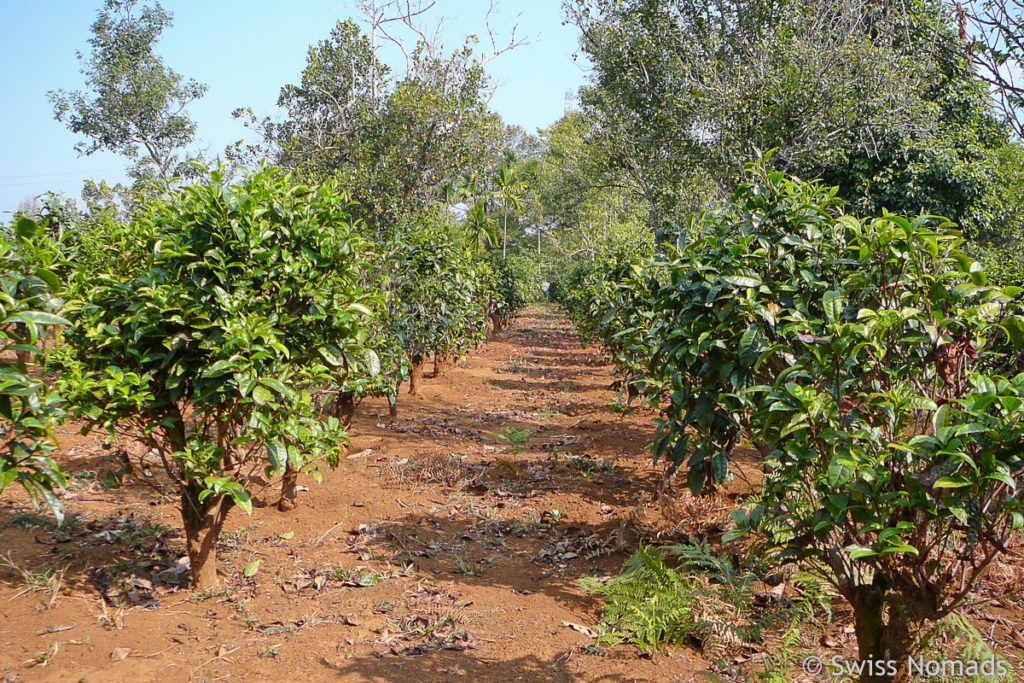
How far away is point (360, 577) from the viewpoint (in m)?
4.38

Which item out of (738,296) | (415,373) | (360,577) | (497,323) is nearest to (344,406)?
(360,577)

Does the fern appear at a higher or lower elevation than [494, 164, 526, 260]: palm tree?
lower

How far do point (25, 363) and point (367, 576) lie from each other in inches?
91.2

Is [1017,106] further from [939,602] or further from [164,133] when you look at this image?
[164,133]

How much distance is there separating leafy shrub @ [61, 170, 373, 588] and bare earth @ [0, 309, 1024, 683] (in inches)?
20.5

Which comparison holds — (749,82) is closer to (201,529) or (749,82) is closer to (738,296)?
(738,296)

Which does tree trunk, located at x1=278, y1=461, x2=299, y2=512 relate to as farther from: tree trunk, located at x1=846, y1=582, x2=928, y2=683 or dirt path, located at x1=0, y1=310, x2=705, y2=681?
tree trunk, located at x1=846, y1=582, x2=928, y2=683

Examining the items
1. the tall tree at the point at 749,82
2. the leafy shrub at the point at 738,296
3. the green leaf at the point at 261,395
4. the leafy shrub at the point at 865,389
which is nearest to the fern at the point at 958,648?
the leafy shrub at the point at 865,389

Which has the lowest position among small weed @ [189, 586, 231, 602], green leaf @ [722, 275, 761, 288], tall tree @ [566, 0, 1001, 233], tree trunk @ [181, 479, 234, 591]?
small weed @ [189, 586, 231, 602]

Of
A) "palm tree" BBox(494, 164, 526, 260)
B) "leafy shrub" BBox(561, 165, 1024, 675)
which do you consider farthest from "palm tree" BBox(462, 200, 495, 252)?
"leafy shrub" BBox(561, 165, 1024, 675)

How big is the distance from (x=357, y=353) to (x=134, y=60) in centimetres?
2797

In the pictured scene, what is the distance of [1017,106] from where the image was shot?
6.61 meters

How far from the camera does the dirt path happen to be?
342 cm

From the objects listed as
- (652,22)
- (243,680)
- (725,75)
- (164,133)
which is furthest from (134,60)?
(243,680)
